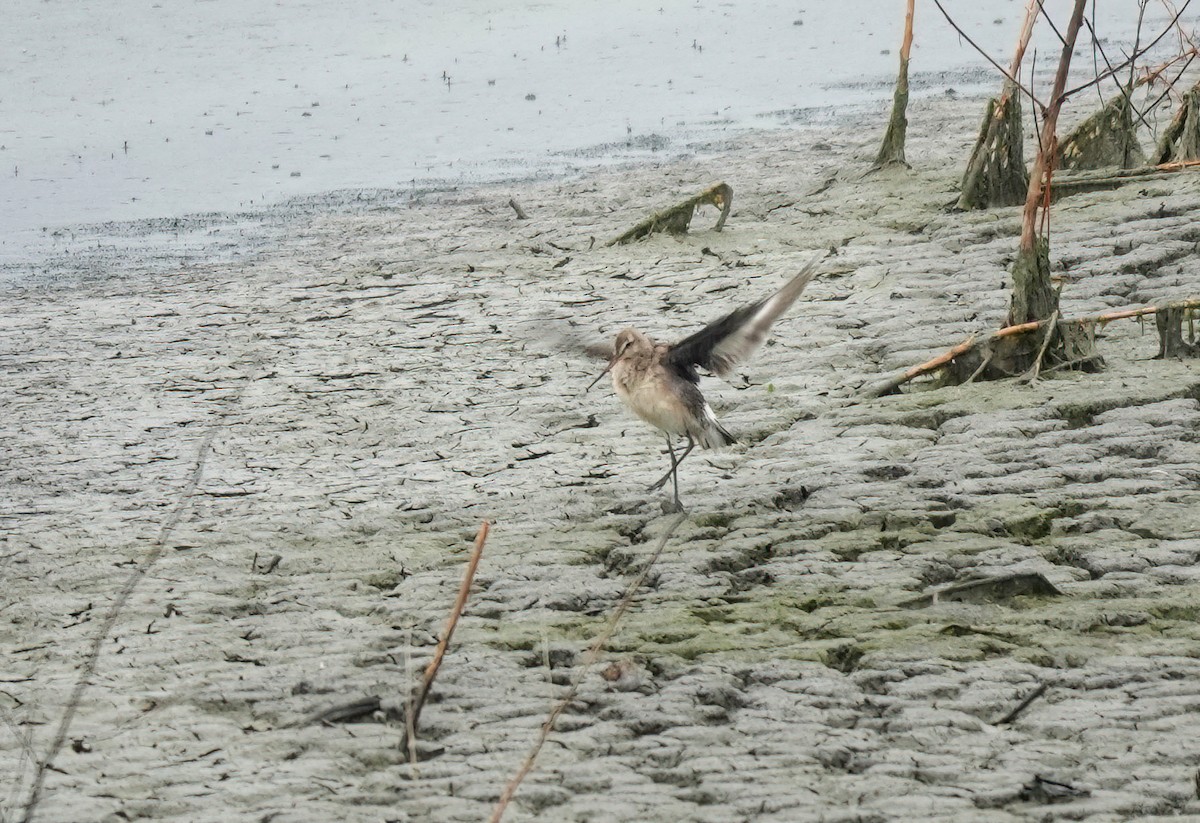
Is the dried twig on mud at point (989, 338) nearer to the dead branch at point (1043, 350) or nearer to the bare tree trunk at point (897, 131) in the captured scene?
the dead branch at point (1043, 350)

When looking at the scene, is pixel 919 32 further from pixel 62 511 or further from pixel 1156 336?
pixel 62 511

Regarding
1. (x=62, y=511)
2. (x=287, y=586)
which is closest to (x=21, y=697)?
(x=287, y=586)

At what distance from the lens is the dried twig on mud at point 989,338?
6.55m

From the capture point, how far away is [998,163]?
9445 mm

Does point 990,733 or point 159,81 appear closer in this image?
point 990,733

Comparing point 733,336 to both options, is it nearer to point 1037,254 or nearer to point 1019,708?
point 1037,254

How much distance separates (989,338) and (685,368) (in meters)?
1.71

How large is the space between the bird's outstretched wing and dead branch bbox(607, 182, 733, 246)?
4288mm

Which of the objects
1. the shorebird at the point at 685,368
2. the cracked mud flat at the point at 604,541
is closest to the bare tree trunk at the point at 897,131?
the cracked mud flat at the point at 604,541

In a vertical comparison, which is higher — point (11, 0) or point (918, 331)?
point (11, 0)

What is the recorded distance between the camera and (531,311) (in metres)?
8.77

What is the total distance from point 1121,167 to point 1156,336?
3297 millimetres

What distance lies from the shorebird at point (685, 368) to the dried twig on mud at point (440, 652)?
69.4 inches

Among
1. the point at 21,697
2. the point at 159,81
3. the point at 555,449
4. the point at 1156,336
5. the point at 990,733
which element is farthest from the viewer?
the point at 159,81
